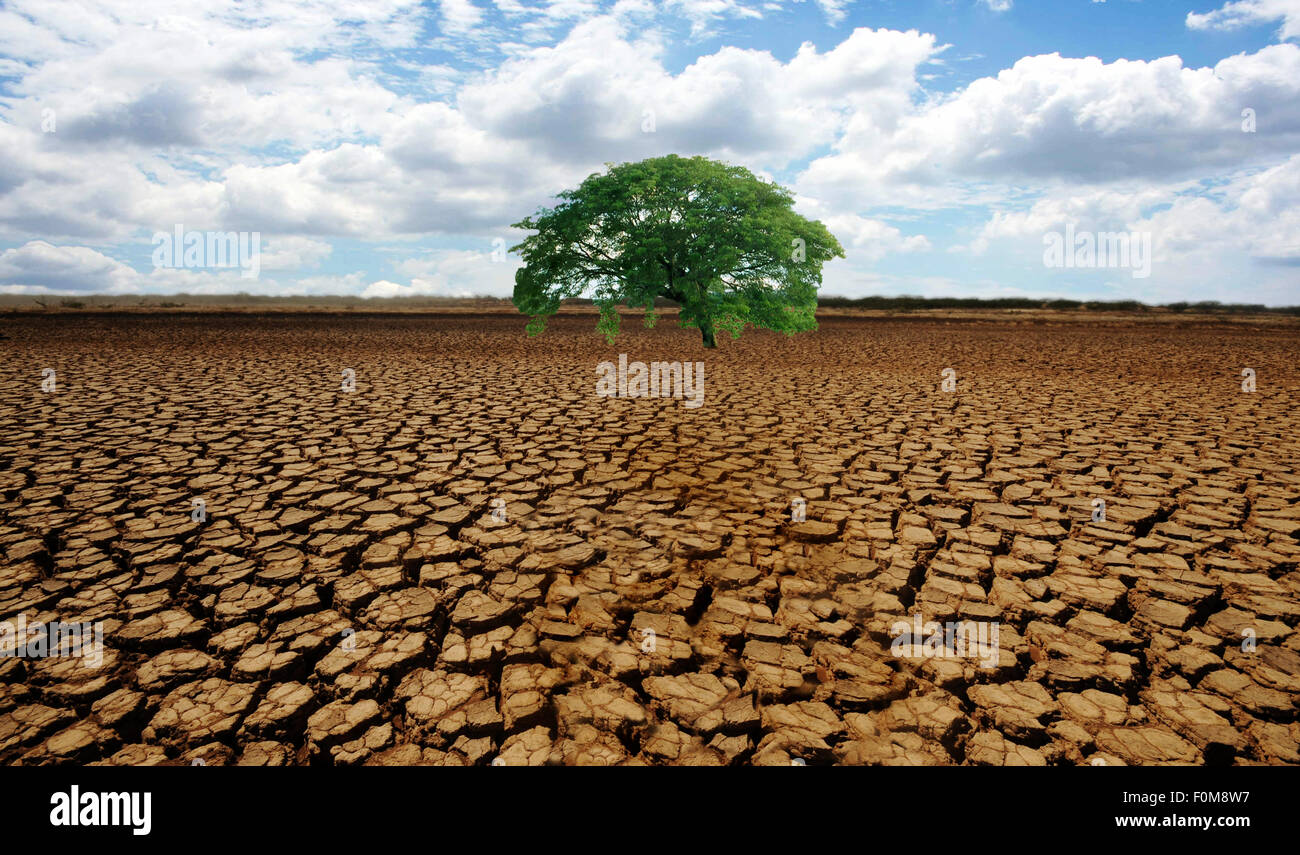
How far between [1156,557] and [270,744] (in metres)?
4.10

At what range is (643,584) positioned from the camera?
2.94 m

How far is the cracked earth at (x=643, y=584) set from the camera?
1933 millimetres

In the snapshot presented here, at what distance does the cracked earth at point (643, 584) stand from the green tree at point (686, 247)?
820cm

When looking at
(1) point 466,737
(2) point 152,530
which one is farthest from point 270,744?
(2) point 152,530

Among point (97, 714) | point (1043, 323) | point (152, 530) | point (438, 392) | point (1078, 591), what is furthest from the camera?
point (1043, 323)

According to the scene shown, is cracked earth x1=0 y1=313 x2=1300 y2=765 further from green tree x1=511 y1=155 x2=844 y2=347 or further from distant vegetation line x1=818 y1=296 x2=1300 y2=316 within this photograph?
distant vegetation line x1=818 y1=296 x2=1300 y2=316

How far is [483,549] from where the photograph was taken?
328cm

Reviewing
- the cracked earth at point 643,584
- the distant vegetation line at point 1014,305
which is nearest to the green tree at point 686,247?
the cracked earth at point 643,584

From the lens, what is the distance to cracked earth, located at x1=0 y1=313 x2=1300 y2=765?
193cm

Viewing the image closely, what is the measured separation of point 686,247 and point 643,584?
41.1ft

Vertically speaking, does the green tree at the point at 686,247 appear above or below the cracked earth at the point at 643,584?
above

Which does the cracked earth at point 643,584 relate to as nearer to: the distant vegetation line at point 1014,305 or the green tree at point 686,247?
the green tree at point 686,247

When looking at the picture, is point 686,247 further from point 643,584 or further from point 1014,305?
point 1014,305
